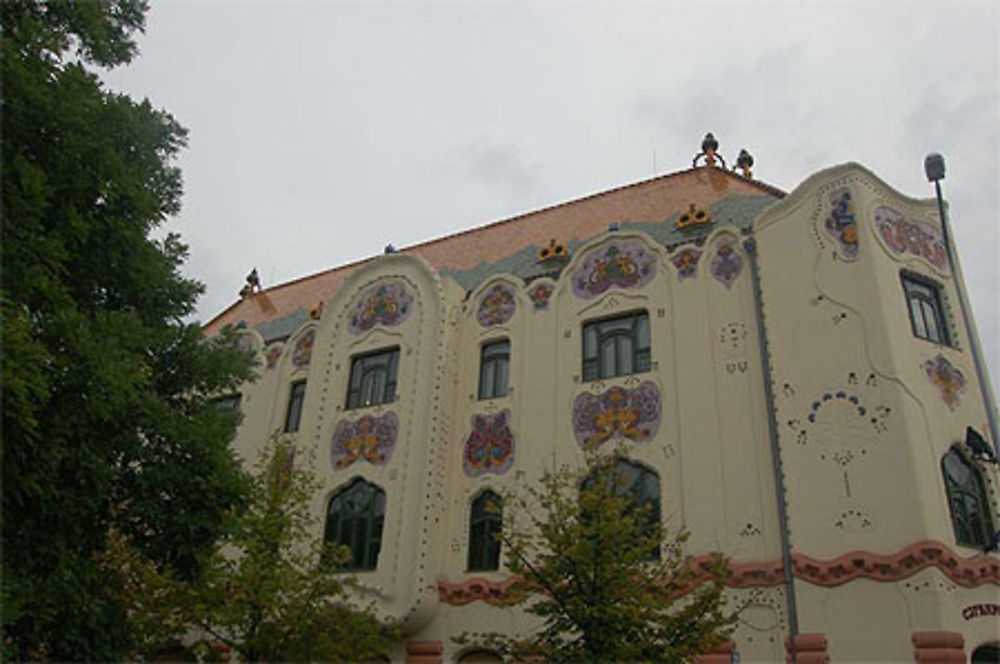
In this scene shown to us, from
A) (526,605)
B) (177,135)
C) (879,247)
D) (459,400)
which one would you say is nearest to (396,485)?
(459,400)

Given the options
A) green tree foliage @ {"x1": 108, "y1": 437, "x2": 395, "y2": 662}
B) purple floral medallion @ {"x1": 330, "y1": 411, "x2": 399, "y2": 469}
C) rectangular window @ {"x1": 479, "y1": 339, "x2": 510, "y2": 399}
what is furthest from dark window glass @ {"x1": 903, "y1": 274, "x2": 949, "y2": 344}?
green tree foliage @ {"x1": 108, "y1": 437, "x2": 395, "y2": 662}

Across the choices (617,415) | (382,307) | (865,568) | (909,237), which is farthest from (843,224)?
(382,307)

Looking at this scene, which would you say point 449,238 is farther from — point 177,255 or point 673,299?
point 177,255

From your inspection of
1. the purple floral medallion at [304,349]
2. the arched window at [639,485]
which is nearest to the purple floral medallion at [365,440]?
the purple floral medallion at [304,349]

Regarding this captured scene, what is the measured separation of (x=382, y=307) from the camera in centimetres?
2062

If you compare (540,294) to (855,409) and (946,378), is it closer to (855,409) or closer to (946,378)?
(855,409)

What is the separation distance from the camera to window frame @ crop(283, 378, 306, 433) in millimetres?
21156

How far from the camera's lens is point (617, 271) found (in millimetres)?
17938

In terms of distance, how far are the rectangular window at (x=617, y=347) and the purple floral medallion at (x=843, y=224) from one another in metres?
4.08

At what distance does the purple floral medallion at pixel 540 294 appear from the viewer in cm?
1862

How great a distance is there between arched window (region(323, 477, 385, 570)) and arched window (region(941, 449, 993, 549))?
36.3ft

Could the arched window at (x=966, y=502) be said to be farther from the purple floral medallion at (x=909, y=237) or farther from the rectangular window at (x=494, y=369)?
the rectangular window at (x=494, y=369)

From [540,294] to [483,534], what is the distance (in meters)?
5.69

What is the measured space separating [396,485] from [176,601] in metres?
5.21
